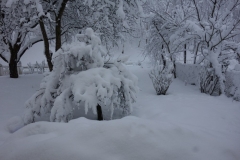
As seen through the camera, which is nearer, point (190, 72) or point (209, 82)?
point (209, 82)

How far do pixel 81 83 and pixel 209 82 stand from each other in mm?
5624

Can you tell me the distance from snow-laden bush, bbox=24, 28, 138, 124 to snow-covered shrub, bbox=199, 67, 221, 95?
158 inches

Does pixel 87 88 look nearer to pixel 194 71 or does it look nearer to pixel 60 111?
pixel 60 111

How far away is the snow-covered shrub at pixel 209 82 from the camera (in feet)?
22.0

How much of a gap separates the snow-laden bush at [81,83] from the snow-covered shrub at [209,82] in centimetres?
403

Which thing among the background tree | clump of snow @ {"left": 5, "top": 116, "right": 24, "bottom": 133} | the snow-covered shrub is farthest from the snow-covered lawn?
the background tree

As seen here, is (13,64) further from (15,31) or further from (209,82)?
(209,82)

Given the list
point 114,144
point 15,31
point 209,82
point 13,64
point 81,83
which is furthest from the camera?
point 13,64

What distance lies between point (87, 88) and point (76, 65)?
808mm

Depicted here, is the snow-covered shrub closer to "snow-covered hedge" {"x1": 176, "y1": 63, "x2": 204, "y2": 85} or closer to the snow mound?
"snow-covered hedge" {"x1": 176, "y1": 63, "x2": 204, "y2": 85}

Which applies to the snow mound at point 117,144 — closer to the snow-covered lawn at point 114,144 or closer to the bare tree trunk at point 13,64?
the snow-covered lawn at point 114,144

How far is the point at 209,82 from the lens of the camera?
6906 millimetres

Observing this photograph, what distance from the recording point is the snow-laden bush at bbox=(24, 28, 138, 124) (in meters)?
3.56

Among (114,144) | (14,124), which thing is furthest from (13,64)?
(114,144)
